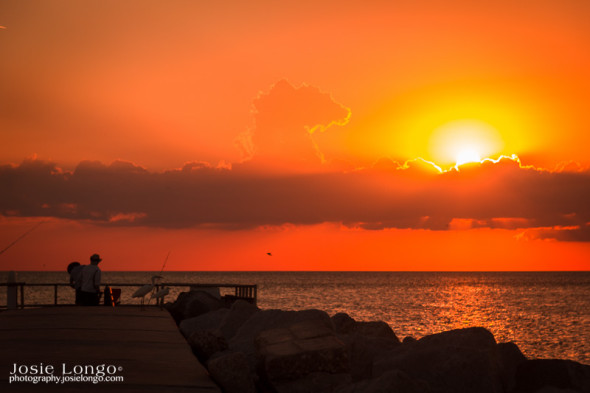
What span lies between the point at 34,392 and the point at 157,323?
26.8ft

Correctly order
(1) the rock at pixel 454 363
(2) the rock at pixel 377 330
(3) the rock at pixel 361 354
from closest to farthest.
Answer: (1) the rock at pixel 454 363 → (3) the rock at pixel 361 354 → (2) the rock at pixel 377 330

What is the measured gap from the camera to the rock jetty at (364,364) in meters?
9.77

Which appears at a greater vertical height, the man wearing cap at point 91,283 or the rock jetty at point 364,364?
the man wearing cap at point 91,283

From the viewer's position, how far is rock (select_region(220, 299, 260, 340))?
1745 centimetres

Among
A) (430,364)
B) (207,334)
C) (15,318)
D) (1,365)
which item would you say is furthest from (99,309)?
(430,364)

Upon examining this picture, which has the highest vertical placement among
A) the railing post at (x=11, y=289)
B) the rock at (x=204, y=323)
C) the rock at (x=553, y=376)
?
the railing post at (x=11, y=289)

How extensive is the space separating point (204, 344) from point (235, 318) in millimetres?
5860

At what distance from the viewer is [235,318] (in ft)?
58.3

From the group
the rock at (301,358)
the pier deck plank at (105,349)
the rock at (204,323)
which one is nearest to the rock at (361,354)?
the rock at (301,358)

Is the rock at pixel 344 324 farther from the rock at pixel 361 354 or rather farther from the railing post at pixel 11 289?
the railing post at pixel 11 289

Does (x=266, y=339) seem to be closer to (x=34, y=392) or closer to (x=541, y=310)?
(x=34, y=392)

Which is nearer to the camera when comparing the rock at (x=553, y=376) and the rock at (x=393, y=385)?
the rock at (x=393, y=385)

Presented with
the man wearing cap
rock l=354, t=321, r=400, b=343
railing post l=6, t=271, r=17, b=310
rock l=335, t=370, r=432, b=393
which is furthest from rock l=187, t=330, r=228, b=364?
railing post l=6, t=271, r=17, b=310

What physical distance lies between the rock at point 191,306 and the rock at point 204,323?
3.33 m
